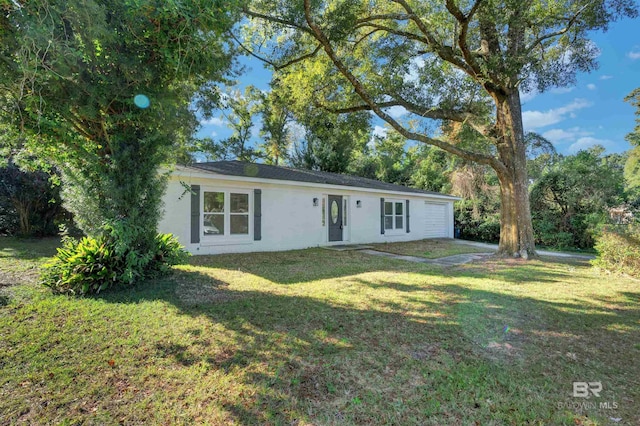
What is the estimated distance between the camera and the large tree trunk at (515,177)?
9.41 m

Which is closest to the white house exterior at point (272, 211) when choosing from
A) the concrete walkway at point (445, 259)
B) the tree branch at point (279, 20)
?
the concrete walkway at point (445, 259)

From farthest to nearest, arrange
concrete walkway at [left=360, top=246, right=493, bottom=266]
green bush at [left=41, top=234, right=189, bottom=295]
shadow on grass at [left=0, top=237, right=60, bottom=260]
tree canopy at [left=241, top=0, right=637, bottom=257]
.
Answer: concrete walkway at [left=360, top=246, right=493, bottom=266]
tree canopy at [left=241, top=0, right=637, bottom=257]
shadow on grass at [left=0, top=237, right=60, bottom=260]
green bush at [left=41, top=234, right=189, bottom=295]

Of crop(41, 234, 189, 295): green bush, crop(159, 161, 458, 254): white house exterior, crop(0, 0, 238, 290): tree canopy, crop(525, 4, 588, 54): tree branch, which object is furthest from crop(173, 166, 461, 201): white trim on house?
Answer: crop(525, 4, 588, 54): tree branch

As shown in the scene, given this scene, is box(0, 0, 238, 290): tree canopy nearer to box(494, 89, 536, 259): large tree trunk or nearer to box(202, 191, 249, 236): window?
box(202, 191, 249, 236): window

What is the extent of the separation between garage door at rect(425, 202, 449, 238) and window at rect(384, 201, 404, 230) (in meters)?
2.22

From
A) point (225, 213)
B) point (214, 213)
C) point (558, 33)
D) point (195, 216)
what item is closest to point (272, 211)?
point (225, 213)

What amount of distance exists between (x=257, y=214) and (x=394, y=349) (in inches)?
298

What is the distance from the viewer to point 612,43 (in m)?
9.62

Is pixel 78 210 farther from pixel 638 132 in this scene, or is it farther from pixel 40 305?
pixel 638 132

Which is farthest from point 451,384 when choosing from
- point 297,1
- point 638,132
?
point 638,132

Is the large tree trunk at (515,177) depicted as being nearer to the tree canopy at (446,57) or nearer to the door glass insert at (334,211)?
the tree canopy at (446,57)

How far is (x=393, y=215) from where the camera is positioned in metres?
14.7

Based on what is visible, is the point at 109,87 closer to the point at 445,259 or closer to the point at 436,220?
the point at 445,259

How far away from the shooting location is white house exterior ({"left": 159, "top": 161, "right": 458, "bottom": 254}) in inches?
348
